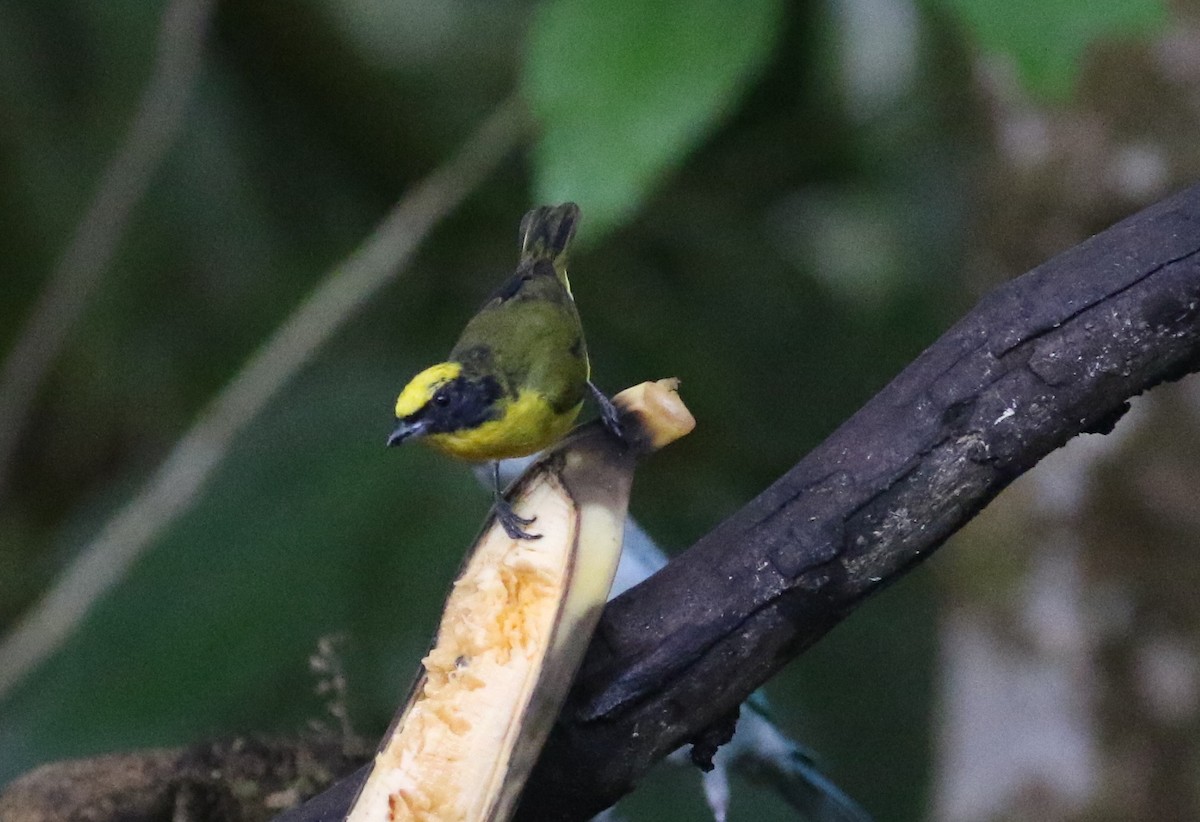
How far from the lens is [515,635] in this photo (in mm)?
957

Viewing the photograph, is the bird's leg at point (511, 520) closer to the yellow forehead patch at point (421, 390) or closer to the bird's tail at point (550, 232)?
the yellow forehead patch at point (421, 390)

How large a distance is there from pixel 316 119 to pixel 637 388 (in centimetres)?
203

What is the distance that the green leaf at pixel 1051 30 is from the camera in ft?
3.94

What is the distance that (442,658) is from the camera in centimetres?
98

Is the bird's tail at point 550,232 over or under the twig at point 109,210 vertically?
under

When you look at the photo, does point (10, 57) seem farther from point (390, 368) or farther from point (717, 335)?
point (717, 335)

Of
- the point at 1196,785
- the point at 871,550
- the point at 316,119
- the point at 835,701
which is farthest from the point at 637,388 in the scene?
the point at 316,119

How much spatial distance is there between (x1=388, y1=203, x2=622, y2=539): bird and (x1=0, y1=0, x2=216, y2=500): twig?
53.9 inches

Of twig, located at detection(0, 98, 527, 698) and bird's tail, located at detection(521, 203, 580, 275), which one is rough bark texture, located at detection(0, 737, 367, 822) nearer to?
bird's tail, located at detection(521, 203, 580, 275)

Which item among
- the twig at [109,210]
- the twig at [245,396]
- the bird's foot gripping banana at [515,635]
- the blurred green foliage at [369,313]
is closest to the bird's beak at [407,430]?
the bird's foot gripping banana at [515,635]

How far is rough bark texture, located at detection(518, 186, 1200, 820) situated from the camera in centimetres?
95

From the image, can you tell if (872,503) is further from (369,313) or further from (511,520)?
(369,313)

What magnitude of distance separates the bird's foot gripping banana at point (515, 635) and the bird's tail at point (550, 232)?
34cm

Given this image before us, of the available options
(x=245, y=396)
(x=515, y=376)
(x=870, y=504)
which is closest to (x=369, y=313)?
(x=245, y=396)
